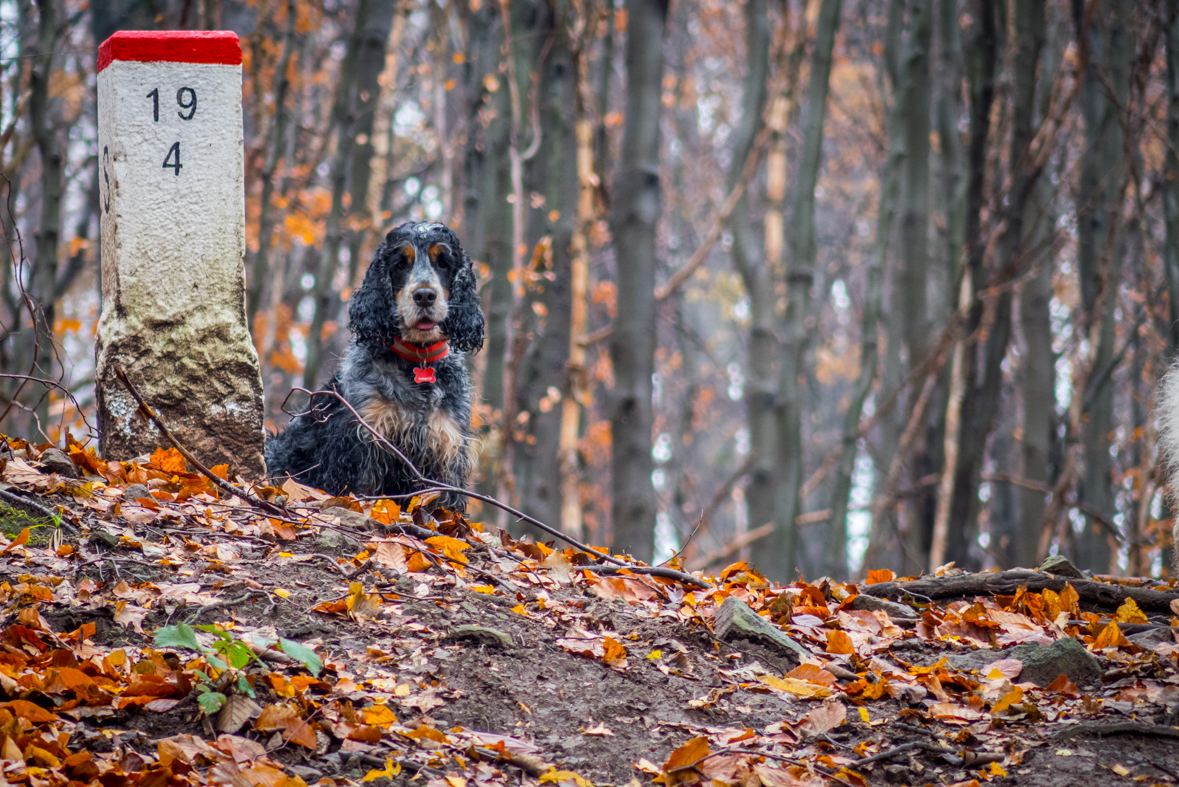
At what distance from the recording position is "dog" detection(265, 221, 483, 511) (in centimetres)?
541

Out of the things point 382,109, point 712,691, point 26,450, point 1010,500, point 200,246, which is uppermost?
point 382,109

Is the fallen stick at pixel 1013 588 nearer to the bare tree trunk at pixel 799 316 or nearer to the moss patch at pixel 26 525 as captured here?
the moss patch at pixel 26 525

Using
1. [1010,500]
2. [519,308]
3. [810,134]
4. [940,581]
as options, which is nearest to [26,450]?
[940,581]

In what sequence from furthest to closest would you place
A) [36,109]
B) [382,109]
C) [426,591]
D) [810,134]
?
[382,109] → [810,134] → [36,109] → [426,591]

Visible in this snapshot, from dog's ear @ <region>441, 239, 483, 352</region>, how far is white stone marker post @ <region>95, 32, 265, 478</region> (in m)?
1.16

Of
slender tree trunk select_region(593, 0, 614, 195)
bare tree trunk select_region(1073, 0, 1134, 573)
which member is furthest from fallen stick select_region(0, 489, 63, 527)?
bare tree trunk select_region(1073, 0, 1134, 573)

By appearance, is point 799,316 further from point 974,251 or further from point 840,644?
point 840,644

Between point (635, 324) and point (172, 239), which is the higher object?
point (172, 239)

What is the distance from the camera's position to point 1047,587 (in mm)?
4641

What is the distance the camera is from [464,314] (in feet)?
18.5

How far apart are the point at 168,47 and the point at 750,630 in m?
3.98

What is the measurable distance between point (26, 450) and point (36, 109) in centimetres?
525

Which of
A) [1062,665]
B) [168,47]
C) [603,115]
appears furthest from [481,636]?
[603,115]

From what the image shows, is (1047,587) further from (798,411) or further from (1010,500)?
(1010,500)
